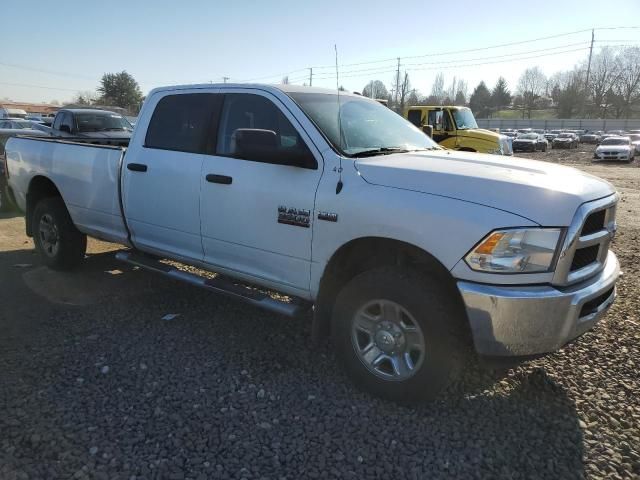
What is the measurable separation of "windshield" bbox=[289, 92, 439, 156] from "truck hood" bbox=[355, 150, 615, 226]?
0.30 meters

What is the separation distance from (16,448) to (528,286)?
287 cm

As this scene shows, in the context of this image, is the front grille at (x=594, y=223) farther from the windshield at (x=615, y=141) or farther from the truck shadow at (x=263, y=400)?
the windshield at (x=615, y=141)

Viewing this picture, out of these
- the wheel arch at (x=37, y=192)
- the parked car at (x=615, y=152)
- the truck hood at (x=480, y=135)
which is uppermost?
the truck hood at (x=480, y=135)

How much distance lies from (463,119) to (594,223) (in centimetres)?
1375

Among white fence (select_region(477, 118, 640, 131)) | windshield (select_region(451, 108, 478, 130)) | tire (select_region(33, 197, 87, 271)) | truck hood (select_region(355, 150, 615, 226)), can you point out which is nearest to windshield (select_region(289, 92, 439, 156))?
truck hood (select_region(355, 150, 615, 226))

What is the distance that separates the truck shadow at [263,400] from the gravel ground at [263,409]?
0.01 metres

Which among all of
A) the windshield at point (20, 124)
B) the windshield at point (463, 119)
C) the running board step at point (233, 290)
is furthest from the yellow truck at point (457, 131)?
the windshield at point (20, 124)

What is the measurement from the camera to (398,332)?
125 inches

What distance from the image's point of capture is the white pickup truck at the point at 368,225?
2740 mm

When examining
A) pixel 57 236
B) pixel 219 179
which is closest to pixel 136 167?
pixel 219 179

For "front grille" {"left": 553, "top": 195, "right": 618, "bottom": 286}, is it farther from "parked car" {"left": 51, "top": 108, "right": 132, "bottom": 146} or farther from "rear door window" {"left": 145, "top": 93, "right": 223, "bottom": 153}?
"parked car" {"left": 51, "top": 108, "right": 132, "bottom": 146}

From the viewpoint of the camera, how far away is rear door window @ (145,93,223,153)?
4.24 m

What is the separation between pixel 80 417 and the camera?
3.06 m

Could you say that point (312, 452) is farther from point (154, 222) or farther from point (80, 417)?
point (154, 222)
